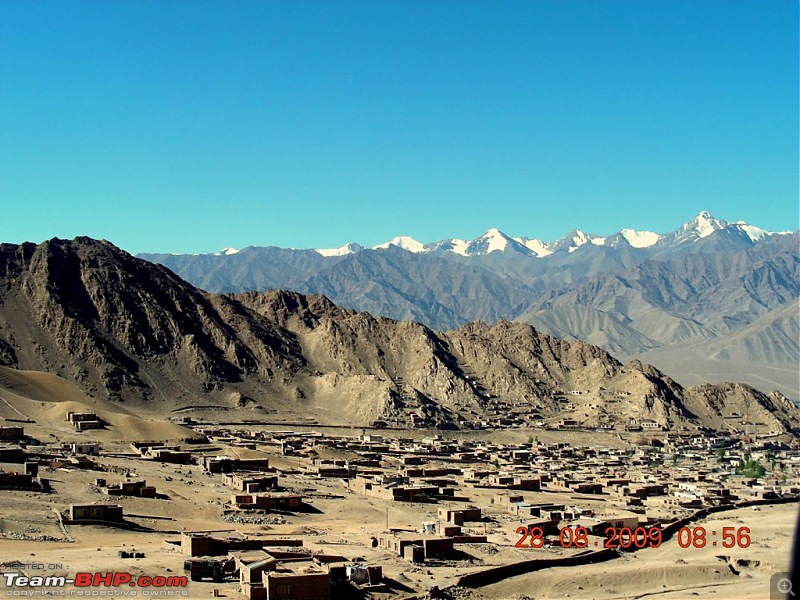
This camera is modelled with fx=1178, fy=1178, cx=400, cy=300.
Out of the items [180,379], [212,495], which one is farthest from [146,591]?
[180,379]

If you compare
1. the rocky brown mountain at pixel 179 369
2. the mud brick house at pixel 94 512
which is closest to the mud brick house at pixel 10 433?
the mud brick house at pixel 94 512

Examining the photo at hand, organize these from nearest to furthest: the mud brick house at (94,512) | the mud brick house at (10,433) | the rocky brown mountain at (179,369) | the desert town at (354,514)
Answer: the desert town at (354,514)
the mud brick house at (94,512)
the mud brick house at (10,433)
the rocky brown mountain at (179,369)

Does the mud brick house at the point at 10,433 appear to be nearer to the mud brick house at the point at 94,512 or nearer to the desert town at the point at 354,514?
the desert town at the point at 354,514

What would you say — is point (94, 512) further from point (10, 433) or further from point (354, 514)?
point (10, 433)

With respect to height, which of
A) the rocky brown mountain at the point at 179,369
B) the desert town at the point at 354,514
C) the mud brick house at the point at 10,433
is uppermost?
the rocky brown mountain at the point at 179,369

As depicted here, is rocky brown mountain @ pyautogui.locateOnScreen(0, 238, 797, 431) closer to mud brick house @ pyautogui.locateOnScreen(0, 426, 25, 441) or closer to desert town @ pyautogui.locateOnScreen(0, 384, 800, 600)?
desert town @ pyautogui.locateOnScreen(0, 384, 800, 600)

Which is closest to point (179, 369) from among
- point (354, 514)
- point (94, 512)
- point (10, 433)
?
point (10, 433)

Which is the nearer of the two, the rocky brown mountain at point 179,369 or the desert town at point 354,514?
the desert town at point 354,514

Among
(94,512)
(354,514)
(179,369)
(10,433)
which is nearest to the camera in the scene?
(94,512)

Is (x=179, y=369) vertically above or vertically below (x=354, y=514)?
above
